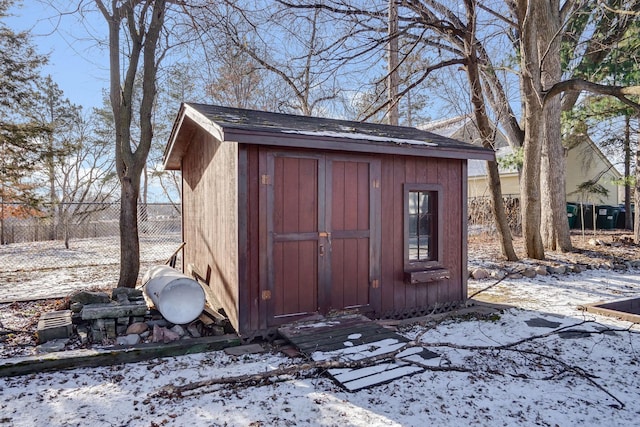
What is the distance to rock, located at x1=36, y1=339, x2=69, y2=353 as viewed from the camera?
3.77 m

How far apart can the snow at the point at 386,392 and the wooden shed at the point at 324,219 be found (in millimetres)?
802

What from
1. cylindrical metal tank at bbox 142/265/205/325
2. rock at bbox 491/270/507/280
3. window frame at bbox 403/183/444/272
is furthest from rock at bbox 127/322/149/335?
rock at bbox 491/270/507/280

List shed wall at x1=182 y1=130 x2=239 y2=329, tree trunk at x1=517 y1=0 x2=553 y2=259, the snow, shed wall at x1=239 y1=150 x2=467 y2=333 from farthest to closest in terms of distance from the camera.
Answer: tree trunk at x1=517 y1=0 x2=553 y2=259, shed wall at x1=182 y1=130 x2=239 y2=329, shed wall at x1=239 y1=150 x2=467 y2=333, the snow

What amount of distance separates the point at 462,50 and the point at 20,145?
10.7m

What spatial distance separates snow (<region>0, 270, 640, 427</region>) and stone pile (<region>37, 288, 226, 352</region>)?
48 centimetres

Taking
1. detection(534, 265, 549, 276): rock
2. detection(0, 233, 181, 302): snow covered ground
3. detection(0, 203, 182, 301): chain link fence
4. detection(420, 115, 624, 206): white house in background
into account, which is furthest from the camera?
detection(420, 115, 624, 206): white house in background

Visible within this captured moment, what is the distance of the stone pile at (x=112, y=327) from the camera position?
4.03m

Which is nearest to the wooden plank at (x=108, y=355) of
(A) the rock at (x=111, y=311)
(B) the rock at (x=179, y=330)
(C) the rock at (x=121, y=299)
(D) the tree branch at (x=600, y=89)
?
(B) the rock at (x=179, y=330)

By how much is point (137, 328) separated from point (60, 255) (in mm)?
8087

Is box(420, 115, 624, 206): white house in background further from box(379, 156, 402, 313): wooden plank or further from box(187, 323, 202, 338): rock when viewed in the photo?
box(187, 323, 202, 338): rock

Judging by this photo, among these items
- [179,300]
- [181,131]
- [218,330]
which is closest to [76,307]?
[179,300]

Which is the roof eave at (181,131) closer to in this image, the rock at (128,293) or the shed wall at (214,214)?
the shed wall at (214,214)

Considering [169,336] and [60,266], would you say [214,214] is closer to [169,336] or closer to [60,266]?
[169,336]

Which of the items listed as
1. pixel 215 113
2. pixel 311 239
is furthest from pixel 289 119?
pixel 311 239
